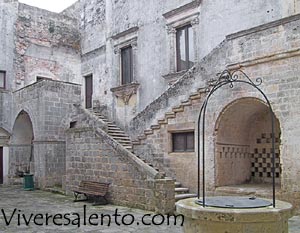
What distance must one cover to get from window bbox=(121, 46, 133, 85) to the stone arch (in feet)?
23.8

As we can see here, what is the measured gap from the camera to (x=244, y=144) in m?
11.7

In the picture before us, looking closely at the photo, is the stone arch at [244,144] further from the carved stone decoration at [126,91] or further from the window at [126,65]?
the window at [126,65]

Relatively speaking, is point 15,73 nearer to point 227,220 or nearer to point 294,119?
point 294,119

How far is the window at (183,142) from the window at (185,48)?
144 inches

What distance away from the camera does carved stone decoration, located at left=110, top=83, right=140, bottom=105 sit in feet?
55.3

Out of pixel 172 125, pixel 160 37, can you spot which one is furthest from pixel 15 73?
pixel 172 125

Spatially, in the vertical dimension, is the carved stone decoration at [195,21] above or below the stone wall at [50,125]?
above

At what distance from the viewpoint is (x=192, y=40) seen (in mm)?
14578

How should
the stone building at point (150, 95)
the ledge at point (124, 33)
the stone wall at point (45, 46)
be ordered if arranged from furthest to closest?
the stone wall at point (45, 46) < the ledge at point (124, 33) < the stone building at point (150, 95)

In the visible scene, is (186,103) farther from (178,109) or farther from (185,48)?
(185,48)

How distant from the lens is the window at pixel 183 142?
11.5 meters

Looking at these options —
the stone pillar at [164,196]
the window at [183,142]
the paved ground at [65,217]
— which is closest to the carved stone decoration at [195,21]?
the window at [183,142]

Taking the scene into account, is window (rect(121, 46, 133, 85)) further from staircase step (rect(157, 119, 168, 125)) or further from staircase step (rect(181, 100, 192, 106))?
staircase step (rect(181, 100, 192, 106))

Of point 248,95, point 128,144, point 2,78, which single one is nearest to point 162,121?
point 128,144
